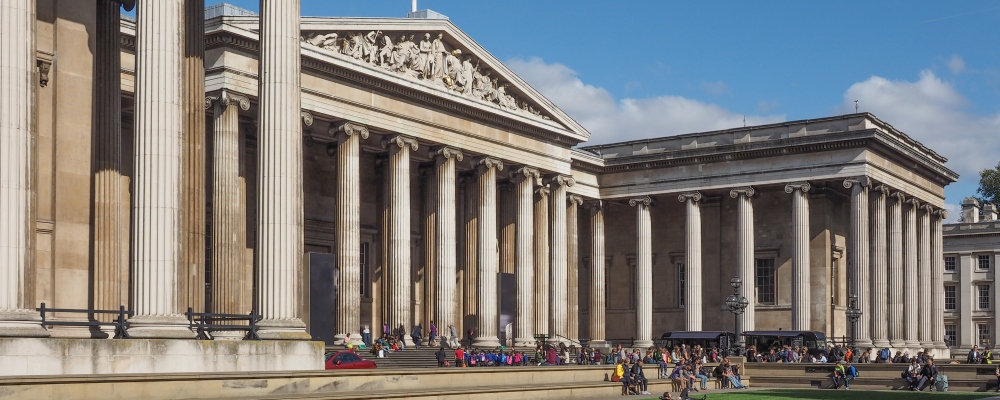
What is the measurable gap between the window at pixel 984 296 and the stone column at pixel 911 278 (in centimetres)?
2905

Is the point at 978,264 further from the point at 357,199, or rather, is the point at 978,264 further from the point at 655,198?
the point at 357,199

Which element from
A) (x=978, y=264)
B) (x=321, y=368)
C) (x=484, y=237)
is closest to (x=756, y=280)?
(x=484, y=237)

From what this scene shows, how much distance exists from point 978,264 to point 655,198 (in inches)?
1495

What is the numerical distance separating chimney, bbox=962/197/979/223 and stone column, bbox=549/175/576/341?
5634 centimetres

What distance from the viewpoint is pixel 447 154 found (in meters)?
53.5

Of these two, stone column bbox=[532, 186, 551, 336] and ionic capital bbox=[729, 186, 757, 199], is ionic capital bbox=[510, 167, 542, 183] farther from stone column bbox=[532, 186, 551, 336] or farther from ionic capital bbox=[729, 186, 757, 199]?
ionic capital bbox=[729, 186, 757, 199]

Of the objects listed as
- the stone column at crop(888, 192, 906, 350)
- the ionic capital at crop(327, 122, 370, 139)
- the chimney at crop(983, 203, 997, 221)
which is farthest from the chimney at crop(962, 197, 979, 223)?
the ionic capital at crop(327, 122, 370, 139)

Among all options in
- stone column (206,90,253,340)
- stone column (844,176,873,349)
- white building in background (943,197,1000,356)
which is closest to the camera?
stone column (206,90,253,340)

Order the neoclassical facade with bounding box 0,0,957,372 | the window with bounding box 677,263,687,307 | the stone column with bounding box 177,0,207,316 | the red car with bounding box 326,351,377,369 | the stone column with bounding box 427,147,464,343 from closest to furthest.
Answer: the neoclassical facade with bounding box 0,0,957,372 → the stone column with bounding box 177,0,207,316 → the red car with bounding box 326,351,377,369 → the stone column with bounding box 427,147,464,343 → the window with bounding box 677,263,687,307

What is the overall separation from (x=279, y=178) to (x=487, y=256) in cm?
2984

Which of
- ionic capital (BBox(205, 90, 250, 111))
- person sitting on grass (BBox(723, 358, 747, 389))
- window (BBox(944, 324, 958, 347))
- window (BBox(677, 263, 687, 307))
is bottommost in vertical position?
window (BBox(944, 324, 958, 347))

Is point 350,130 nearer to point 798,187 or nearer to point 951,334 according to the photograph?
point 798,187

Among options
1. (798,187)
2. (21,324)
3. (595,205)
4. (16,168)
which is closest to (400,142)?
(595,205)

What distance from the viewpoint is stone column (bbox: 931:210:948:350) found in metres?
72.1
